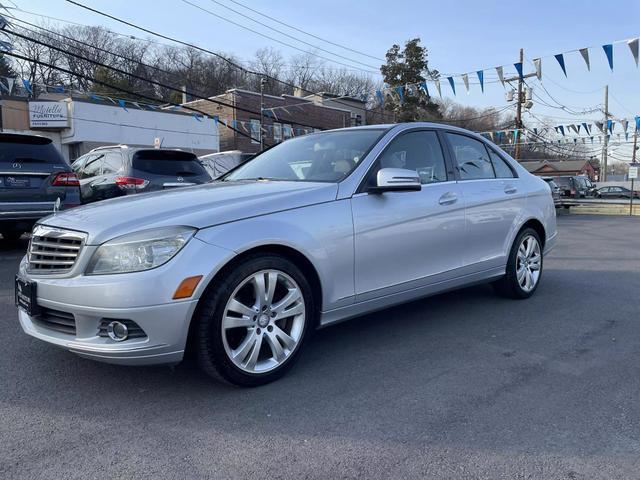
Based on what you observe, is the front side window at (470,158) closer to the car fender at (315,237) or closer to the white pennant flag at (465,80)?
the car fender at (315,237)

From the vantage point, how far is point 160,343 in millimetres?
2766

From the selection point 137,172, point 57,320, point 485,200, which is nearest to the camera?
point 57,320

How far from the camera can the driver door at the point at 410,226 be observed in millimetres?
3615

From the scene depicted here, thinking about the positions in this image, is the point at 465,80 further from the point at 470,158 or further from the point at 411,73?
the point at 411,73

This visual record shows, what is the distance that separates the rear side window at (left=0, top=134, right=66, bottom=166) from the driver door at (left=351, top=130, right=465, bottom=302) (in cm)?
546

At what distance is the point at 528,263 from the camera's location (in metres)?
5.33

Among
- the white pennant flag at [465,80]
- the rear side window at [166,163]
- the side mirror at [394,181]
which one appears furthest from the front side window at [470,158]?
the white pennant flag at [465,80]

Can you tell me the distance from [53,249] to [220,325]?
1.11m

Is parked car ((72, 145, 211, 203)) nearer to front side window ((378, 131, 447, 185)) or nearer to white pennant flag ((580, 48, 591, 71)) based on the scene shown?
front side window ((378, 131, 447, 185))

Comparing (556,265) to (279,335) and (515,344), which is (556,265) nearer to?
Result: (515,344)

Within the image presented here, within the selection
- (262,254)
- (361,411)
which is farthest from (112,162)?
(361,411)

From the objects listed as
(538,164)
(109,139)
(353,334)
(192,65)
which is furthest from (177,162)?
(538,164)

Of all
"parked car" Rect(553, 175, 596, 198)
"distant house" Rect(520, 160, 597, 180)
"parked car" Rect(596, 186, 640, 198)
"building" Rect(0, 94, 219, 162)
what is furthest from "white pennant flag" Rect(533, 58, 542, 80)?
"distant house" Rect(520, 160, 597, 180)

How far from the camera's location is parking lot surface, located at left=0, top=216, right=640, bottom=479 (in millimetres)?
2344
